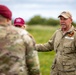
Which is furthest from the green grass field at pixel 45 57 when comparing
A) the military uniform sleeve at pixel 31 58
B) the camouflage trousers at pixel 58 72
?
the military uniform sleeve at pixel 31 58

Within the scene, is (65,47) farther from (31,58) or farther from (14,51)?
(14,51)

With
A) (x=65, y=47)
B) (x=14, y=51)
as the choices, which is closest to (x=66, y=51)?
(x=65, y=47)

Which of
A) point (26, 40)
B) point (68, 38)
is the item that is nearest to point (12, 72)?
point (26, 40)

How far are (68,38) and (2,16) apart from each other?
239 centimetres

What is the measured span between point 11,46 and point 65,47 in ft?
7.43

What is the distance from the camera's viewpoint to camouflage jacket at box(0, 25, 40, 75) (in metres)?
5.32

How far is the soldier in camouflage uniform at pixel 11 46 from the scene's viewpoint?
5.32m

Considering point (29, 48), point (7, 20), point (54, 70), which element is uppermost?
point (7, 20)

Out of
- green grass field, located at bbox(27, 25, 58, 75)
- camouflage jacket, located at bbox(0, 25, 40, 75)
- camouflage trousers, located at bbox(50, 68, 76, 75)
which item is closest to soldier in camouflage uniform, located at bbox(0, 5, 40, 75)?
camouflage jacket, located at bbox(0, 25, 40, 75)

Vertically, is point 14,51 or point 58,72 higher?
point 14,51

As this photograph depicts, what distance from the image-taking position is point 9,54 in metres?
5.32

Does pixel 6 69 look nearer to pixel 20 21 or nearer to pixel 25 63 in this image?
pixel 25 63

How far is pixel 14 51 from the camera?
5328mm

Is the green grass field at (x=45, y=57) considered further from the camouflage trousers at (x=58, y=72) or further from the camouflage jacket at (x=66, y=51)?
the camouflage jacket at (x=66, y=51)
